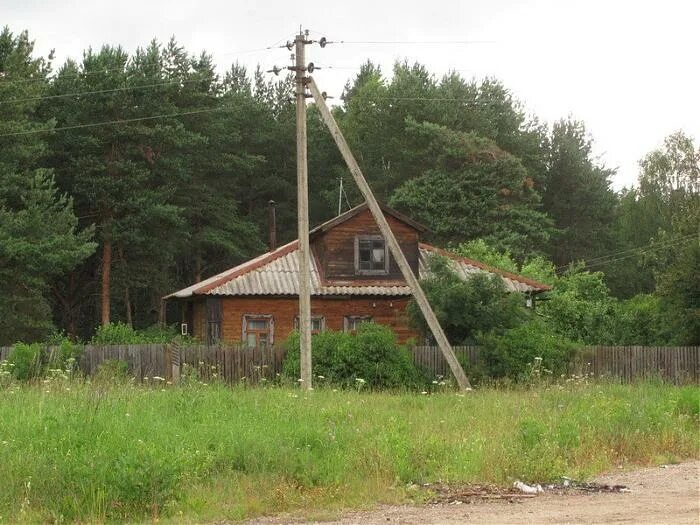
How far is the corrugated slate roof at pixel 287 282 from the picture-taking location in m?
32.8

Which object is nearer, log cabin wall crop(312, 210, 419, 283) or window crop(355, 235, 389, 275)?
log cabin wall crop(312, 210, 419, 283)

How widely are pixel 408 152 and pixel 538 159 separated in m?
10.0

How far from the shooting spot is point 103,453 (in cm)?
1036

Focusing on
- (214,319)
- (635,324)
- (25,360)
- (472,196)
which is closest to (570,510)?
(25,360)

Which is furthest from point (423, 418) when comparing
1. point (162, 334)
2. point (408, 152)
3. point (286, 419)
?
point (408, 152)

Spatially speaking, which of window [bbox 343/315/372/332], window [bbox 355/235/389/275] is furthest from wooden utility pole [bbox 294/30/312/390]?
window [bbox 355/235/389/275]

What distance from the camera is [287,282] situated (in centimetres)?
3347

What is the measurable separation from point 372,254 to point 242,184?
2398 cm

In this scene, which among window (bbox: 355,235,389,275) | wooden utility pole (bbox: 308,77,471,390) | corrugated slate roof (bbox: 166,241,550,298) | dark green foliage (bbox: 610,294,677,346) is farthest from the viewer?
dark green foliage (bbox: 610,294,677,346)

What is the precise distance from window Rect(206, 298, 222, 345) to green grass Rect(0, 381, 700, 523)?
683 inches

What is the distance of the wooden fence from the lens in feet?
84.2

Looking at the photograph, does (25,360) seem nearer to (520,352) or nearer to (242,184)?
(520,352)

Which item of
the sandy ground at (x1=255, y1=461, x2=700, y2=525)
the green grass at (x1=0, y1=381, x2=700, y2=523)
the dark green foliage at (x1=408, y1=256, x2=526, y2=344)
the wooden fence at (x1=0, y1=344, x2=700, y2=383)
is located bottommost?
the sandy ground at (x1=255, y1=461, x2=700, y2=525)

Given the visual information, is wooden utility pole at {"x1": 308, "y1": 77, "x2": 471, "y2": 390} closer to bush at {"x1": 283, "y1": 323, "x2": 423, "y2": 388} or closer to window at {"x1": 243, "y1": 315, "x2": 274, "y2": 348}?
bush at {"x1": 283, "y1": 323, "x2": 423, "y2": 388}
